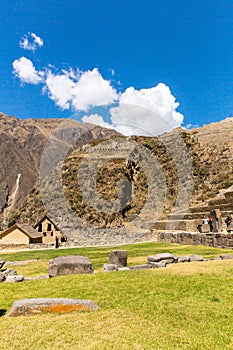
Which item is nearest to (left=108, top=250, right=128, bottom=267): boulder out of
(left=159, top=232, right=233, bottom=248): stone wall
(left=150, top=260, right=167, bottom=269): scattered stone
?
(left=150, top=260, right=167, bottom=269): scattered stone

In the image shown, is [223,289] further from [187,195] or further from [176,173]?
[176,173]

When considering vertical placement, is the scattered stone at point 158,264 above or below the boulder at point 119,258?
below

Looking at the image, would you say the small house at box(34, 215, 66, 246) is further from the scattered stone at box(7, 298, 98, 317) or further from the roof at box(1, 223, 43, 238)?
the scattered stone at box(7, 298, 98, 317)

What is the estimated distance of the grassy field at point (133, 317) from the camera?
17.5ft

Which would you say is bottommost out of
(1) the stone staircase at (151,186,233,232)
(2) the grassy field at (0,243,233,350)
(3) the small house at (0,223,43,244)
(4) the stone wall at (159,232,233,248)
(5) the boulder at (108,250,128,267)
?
(2) the grassy field at (0,243,233,350)

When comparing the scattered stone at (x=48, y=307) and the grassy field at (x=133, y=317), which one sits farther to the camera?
the scattered stone at (x=48, y=307)

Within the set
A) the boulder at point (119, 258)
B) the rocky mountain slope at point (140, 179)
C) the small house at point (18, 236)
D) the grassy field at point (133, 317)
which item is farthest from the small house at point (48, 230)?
the grassy field at point (133, 317)

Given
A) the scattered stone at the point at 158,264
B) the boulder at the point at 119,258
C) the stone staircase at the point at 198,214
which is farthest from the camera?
the stone staircase at the point at 198,214

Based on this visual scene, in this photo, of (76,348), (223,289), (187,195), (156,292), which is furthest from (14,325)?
(187,195)

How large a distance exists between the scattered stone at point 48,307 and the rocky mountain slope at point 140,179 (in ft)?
182

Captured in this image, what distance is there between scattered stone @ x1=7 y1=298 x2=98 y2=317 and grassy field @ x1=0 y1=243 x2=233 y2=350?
23 centimetres

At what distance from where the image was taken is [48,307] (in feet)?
23.5

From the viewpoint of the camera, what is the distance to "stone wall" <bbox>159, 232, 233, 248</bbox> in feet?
68.2

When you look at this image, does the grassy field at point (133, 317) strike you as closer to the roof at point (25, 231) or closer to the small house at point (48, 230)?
the roof at point (25, 231)
